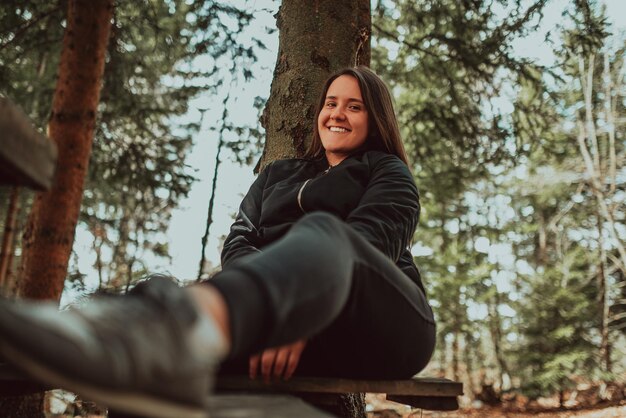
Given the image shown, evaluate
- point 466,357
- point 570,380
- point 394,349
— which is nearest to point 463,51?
point 394,349

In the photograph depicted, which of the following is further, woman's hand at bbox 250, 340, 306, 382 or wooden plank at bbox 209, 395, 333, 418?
woman's hand at bbox 250, 340, 306, 382

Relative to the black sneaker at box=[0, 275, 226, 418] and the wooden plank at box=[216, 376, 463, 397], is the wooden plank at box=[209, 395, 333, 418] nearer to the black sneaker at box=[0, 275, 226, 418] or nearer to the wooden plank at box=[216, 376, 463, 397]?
the black sneaker at box=[0, 275, 226, 418]

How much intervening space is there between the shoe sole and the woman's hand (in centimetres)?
68

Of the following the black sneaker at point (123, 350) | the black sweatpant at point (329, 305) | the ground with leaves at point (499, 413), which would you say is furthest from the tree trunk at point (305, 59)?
the ground with leaves at point (499, 413)

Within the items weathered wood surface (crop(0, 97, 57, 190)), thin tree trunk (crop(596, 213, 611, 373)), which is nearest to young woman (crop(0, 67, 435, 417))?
weathered wood surface (crop(0, 97, 57, 190))

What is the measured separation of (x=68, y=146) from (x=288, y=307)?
4.74 meters

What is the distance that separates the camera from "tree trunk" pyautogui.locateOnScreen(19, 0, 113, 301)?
4.93 meters

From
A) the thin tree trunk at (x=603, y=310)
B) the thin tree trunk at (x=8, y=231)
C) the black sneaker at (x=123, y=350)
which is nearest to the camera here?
the black sneaker at (x=123, y=350)

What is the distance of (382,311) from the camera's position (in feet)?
5.24

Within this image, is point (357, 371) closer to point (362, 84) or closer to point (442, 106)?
point (362, 84)

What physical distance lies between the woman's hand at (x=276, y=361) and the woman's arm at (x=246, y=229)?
28.0 inches

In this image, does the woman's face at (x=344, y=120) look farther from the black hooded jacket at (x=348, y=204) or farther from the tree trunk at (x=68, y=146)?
the tree trunk at (x=68, y=146)

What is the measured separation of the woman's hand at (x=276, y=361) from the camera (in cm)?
154

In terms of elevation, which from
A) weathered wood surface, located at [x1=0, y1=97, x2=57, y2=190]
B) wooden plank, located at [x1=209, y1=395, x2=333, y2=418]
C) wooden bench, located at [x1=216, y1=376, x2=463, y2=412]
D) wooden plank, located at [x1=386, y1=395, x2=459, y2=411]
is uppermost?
weathered wood surface, located at [x1=0, y1=97, x2=57, y2=190]
